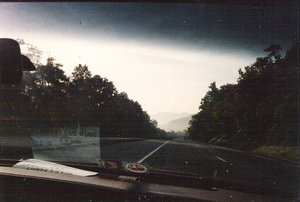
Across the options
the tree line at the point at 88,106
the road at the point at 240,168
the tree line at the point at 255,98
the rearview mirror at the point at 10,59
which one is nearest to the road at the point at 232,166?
the road at the point at 240,168

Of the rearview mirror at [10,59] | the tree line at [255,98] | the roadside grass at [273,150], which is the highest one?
the rearview mirror at [10,59]

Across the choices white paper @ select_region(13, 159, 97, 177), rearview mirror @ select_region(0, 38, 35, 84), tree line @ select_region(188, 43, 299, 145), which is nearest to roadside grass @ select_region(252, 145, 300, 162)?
tree line @ select_region(188, 43, 299, 145)

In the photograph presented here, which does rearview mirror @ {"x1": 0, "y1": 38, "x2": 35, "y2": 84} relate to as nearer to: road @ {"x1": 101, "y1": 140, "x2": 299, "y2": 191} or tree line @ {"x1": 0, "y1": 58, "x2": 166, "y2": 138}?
road @ {"x1": 101, "y1": 140, "x2": 299, "y2": 191}

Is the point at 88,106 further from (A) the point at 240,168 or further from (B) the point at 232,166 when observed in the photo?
(A) the point at 240,168

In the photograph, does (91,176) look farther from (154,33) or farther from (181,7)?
(181,7)

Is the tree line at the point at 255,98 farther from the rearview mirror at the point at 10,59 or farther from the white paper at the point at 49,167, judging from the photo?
the rearview mirror at the point at 10,59
